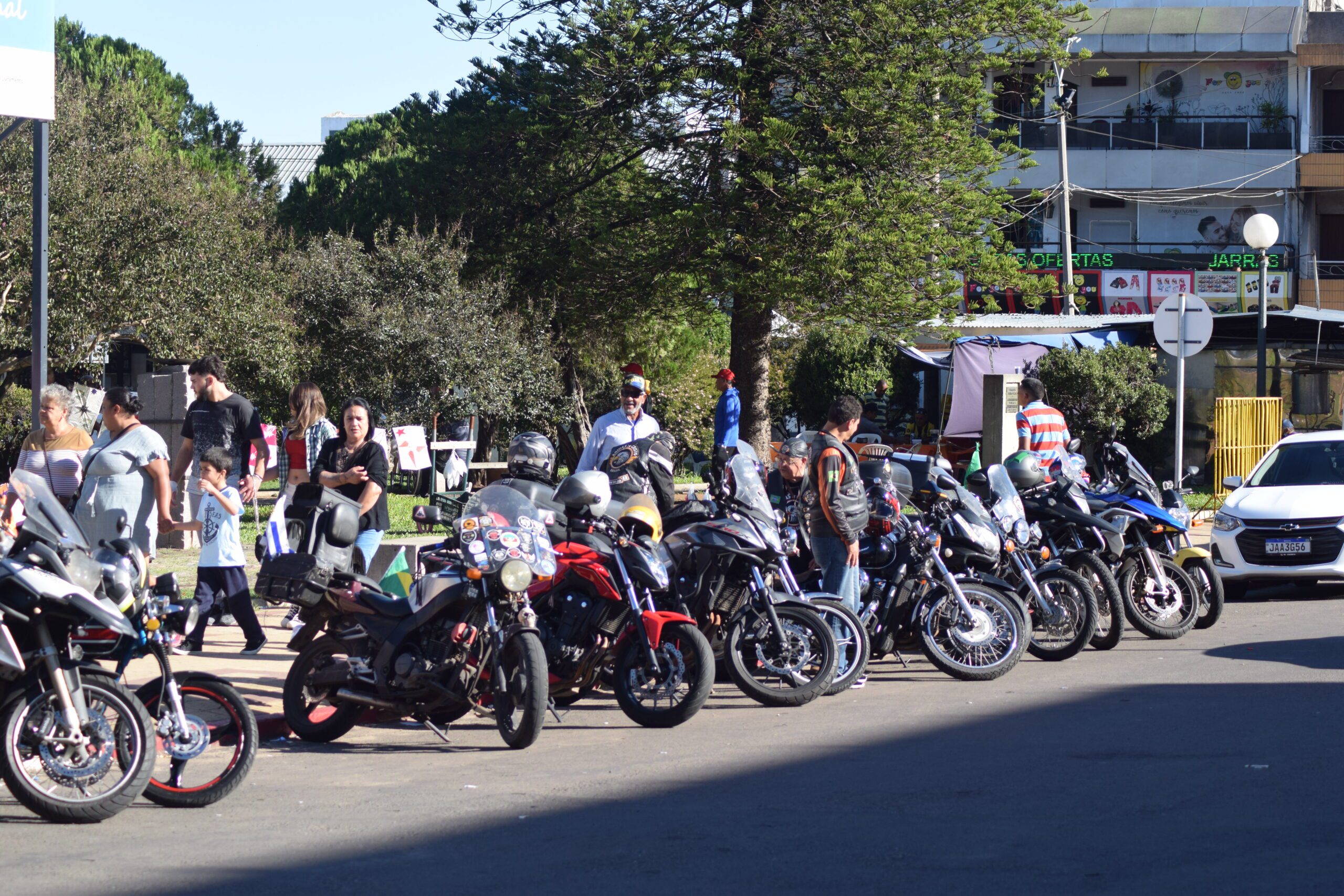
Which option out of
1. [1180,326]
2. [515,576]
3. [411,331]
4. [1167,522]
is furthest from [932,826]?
[411,331]

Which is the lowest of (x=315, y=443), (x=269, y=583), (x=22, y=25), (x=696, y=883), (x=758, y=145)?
(x=696, y=883)

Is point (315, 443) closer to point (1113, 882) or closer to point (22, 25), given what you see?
point (22, 25)

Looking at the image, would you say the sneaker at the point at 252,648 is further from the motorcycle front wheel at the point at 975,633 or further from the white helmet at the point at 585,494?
the motorcycle front wheel at the point at 975,633

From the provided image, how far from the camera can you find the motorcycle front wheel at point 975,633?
30.2 feet

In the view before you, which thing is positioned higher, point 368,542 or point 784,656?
point 368,542

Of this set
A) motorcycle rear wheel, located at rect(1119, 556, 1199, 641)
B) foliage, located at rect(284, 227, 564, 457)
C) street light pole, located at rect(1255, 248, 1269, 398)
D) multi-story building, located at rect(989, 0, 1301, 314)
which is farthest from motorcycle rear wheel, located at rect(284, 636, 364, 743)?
multi-story building, located at rect(989, 0, 1301, 314)

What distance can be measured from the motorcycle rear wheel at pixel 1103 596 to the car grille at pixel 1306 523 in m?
3.60

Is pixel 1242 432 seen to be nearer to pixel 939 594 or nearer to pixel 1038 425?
pixel 1038 425

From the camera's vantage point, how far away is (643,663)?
25.4 feet

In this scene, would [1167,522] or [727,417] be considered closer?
[1167,522]

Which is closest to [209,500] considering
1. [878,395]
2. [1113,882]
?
[1113,882]

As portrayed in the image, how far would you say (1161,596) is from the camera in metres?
11.0

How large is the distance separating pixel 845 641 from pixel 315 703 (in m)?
3.02

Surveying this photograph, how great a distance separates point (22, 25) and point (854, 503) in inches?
265
